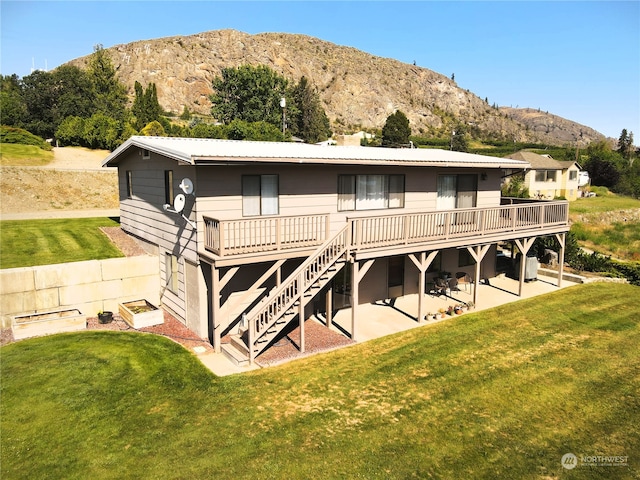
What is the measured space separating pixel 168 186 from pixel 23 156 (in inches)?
1140

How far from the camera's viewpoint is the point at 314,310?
15.7 meters

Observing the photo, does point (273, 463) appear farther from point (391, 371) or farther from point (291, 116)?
point (291, 116)

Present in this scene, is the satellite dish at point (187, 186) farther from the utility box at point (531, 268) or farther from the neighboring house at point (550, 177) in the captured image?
the neighboring house at point (550, 177)

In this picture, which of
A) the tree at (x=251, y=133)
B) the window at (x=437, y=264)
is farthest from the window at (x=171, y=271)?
the tree at (x=251, y=133)

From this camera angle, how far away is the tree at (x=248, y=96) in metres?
65.7

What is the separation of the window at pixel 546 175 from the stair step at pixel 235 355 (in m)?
45.9

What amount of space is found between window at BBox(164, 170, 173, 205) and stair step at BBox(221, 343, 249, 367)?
5001 mm

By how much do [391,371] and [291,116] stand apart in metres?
65.0

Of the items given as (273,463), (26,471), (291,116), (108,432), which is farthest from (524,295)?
(291,116)

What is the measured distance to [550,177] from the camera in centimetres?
5050

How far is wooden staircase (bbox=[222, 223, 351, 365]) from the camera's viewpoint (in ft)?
37.9

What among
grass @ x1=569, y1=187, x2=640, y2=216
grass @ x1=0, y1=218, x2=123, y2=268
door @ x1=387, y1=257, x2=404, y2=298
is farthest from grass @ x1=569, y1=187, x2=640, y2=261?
grass @ x1=0, y1=218, x2=123, y2=268

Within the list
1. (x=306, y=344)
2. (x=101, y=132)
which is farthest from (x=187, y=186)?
(x=101, y=132)

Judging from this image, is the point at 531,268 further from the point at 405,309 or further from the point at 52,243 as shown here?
the point at 52,243
